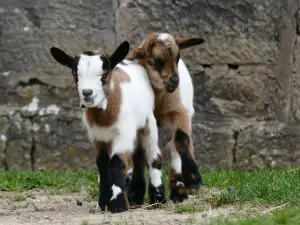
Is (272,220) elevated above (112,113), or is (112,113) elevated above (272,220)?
(112,113)

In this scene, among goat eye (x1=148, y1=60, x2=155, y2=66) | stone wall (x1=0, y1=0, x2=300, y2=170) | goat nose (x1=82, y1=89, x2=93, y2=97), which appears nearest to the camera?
goat nose (x1=82, y1=89, x2=93, y2=97)

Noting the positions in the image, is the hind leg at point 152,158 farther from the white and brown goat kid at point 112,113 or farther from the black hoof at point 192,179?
the black hoof at point 192,179

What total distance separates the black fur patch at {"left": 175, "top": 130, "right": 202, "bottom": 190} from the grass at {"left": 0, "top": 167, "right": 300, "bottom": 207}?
9.0 inches

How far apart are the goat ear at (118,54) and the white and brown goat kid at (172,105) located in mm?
586

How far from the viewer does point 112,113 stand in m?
5.84

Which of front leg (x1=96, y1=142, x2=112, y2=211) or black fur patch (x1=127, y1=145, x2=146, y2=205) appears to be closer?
front leg (x1=96, y1=142, x2=112, y2=211)

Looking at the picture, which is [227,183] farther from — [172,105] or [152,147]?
[152,147]

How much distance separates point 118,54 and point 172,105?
93 cm

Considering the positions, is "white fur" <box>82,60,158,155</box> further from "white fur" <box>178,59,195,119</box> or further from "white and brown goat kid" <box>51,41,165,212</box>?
"white fur" <box>178,59,195,119</box>

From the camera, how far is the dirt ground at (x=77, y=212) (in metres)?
5.34

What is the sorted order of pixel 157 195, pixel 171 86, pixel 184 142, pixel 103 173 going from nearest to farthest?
pixel 103 173, pixel 157 195, pixel 171 86, pixel 184 142

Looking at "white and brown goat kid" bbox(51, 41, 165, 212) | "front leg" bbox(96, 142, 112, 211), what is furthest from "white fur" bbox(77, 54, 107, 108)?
"front leg" bbox(96, 142, 112, 211)

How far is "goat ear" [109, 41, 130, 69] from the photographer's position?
19.2ft

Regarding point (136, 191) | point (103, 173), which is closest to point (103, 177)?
point (103, 173)
